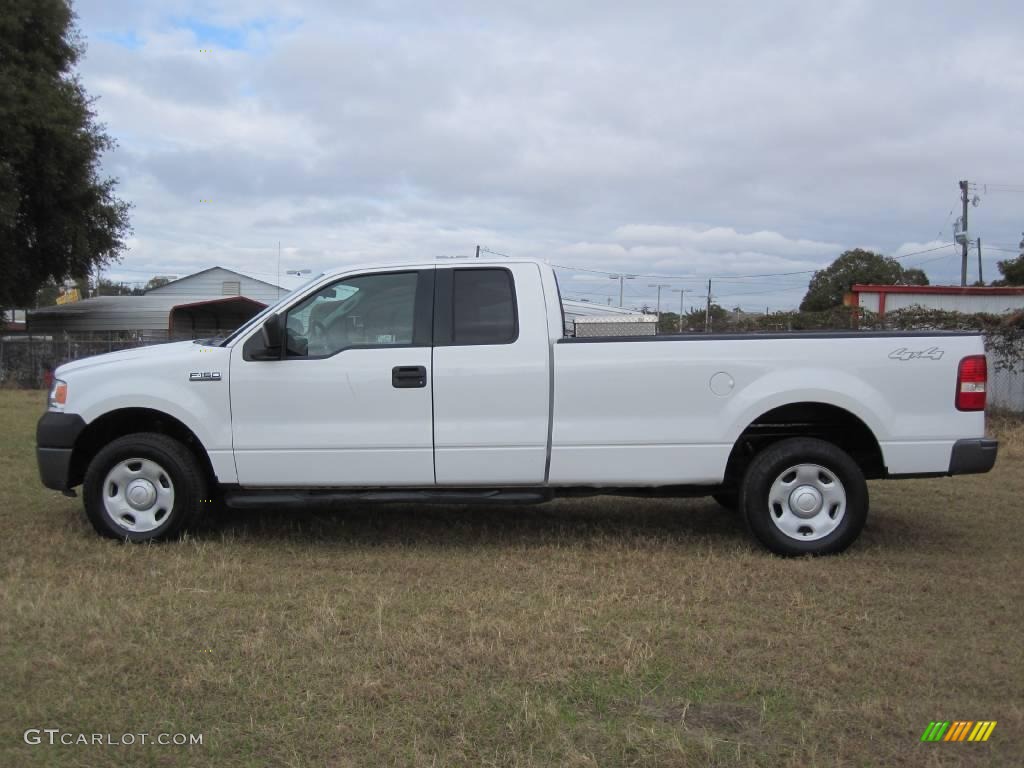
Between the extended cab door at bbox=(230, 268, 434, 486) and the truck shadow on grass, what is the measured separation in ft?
2.17

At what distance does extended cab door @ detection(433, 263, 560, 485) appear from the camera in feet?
18.1

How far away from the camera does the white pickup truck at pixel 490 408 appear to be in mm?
5473

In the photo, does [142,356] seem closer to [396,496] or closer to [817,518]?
[396,496]

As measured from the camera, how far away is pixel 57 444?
18.8ft

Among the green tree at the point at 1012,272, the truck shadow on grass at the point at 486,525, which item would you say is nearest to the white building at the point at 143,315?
the truck shadow on grass at the point at 486,525

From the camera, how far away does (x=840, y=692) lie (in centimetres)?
359

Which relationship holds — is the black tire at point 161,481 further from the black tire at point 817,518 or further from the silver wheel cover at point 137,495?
the black tire at point 817,518

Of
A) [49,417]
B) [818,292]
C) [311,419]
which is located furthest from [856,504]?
[818,292]

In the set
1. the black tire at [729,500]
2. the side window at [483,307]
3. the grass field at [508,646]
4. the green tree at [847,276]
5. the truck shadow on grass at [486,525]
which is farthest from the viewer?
the green tree at [847,276]

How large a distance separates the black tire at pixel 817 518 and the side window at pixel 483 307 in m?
1.84

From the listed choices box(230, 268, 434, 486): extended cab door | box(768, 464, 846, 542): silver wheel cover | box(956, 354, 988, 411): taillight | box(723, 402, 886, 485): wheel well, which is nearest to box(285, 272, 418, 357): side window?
box(230, 268, 434, 486): extended cab door

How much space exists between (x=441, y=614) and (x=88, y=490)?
2.77 m

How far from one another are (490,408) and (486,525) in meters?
1.43

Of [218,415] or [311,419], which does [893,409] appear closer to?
[311,419]
